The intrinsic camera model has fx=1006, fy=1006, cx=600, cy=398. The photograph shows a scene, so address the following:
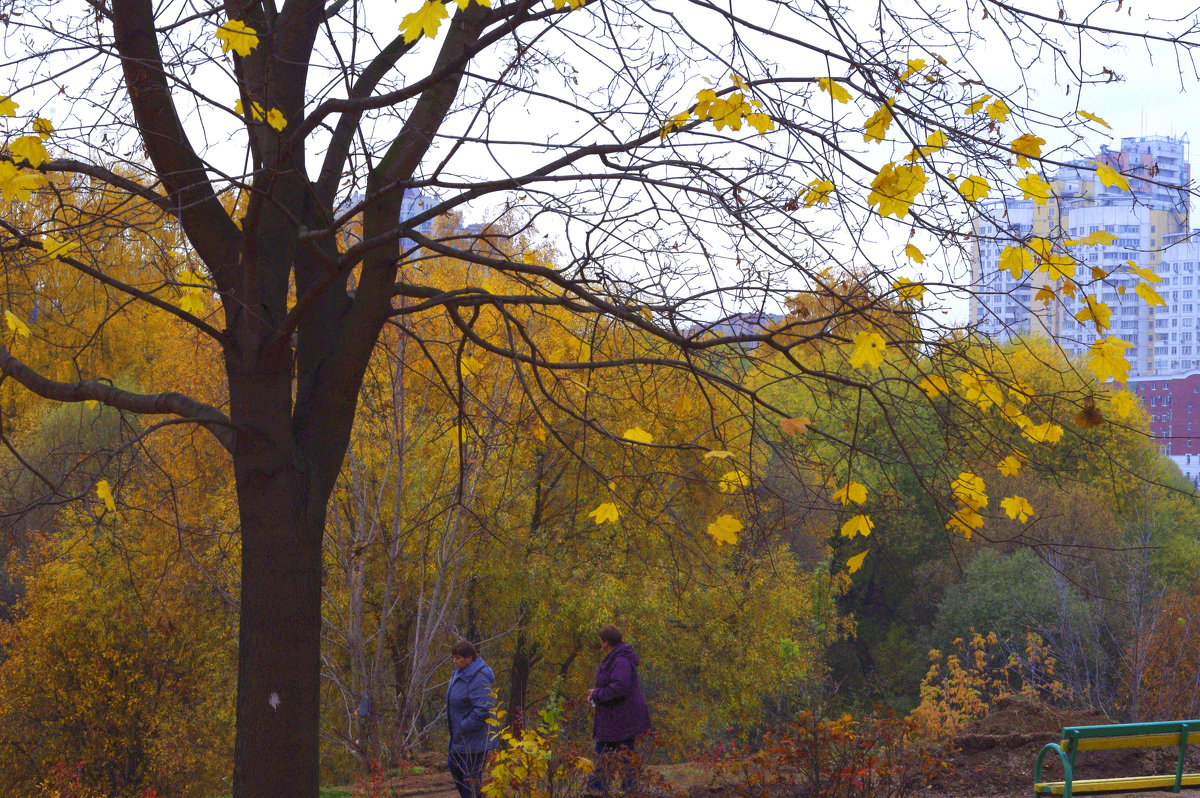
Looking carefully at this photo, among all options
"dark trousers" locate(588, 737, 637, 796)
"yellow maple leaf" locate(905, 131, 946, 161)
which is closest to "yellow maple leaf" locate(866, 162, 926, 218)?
"yellow maple leaf" locate(905, 131, 946, 161)

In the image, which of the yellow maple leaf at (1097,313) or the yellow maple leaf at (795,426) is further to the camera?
the yellow maple leaf at (795,426)

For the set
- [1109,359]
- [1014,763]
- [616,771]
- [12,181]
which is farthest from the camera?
[1014,763]

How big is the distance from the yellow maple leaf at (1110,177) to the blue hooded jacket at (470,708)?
490 centimetres

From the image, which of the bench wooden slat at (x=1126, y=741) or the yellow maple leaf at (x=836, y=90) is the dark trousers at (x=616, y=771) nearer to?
the bench wooden slat at (x=1126, y=741)

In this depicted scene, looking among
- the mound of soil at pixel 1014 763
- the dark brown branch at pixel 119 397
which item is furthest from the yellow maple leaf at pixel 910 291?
the mound of soil at pixel 1014 763

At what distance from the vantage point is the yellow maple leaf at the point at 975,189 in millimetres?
3373

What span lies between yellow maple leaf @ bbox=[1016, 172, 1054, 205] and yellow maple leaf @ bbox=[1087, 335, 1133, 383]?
48 centimetres

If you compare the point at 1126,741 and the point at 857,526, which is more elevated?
the point at 857,526

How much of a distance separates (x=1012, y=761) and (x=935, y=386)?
5.30 m

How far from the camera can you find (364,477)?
12641 millimetres

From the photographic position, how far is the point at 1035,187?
3.20m

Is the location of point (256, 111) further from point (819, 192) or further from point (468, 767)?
point (468, 767)

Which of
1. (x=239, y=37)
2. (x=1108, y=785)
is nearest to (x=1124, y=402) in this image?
(x=239, y=37)

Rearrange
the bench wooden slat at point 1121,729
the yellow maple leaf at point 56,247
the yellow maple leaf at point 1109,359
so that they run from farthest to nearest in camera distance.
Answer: the bench wooden slat at point 1121,729, the yellow maple leaf at point 56,247, the yellow maple leaf at point 1109,359
